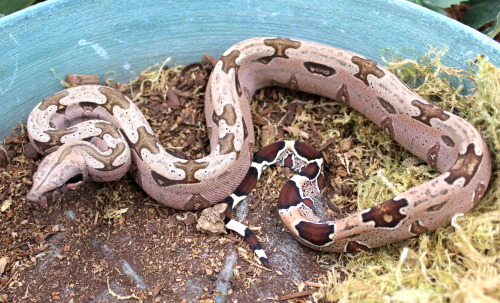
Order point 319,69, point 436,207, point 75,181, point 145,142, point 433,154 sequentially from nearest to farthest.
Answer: point 436,207 → point 75,181 → point 433,154 → point 145,142 → point 319,69

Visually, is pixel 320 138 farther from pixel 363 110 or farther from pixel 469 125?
pixel 469 125

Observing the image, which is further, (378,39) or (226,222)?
(378,39)

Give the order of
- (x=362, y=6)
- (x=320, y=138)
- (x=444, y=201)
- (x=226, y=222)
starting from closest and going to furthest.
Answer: (x=444, y=201) → (x=226, y=222) → (x=362, y=6) → (x=320, y=138)

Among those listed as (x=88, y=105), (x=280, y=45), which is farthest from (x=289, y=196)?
(x=88, y=105)

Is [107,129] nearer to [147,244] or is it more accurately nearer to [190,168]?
[190,168]

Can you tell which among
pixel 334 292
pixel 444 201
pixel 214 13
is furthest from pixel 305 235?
pixel 214 13

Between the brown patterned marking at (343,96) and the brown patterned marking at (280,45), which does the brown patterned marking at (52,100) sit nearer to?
the brown patterned marking at (280,45)
